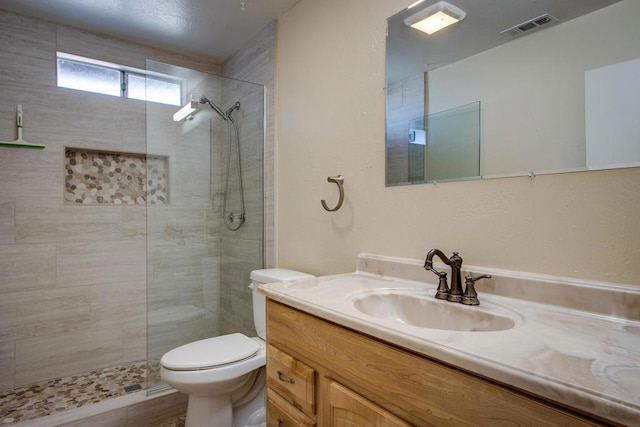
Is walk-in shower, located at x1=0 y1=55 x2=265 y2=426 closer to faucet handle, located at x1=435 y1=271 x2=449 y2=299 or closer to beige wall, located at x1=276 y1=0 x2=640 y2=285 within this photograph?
beige wall, located at x1=276 y1=0 x2=640 y2=285

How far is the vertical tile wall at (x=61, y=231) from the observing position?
2281mm

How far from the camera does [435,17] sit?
132 cm

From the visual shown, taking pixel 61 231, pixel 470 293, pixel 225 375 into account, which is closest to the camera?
pixel 470 293

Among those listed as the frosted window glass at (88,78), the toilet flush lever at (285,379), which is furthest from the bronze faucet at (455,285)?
the frosted window glass at (88,78)

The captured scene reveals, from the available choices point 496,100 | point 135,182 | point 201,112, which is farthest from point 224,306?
point 496,100

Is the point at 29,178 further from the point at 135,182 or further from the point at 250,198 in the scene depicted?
the point at 250,198

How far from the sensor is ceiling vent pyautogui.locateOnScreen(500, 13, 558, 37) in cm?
102

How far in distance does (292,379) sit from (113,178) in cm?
231

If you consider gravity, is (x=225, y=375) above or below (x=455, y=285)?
below

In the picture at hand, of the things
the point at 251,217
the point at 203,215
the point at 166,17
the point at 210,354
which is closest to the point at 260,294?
the point at 210,354

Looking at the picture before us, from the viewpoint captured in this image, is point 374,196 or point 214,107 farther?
point 214,107

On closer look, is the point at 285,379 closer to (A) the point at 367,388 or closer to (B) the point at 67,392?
(A) the point at 367,388

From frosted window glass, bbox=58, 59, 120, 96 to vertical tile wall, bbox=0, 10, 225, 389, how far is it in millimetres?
76

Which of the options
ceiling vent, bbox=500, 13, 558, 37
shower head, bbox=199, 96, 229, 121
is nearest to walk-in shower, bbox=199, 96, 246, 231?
shower head, bbox=199, 96, 229, 121
